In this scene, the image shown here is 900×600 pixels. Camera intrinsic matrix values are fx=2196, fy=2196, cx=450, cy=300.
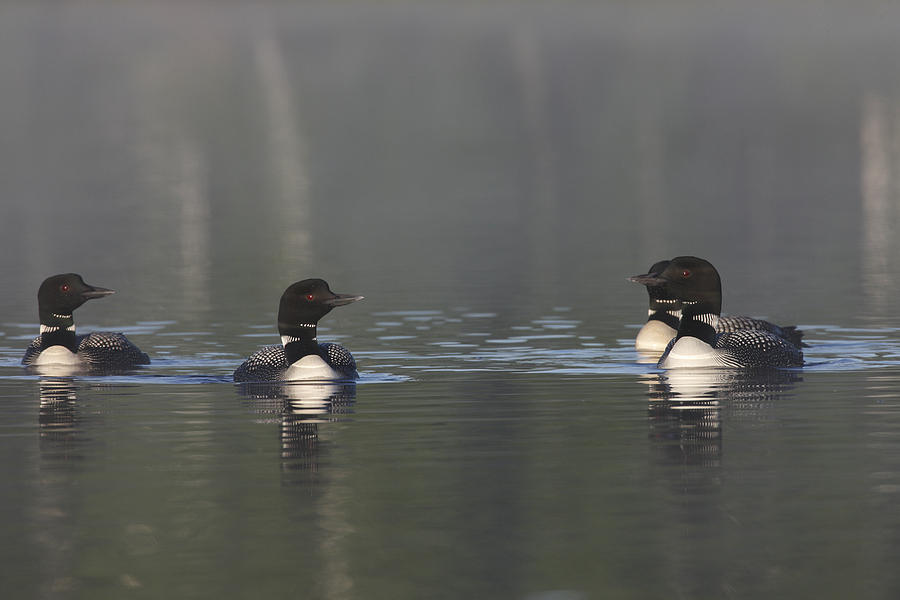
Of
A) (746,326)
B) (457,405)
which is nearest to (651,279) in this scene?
(746,326)

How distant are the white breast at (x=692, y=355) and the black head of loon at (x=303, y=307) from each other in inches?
135

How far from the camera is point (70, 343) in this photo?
24797mm

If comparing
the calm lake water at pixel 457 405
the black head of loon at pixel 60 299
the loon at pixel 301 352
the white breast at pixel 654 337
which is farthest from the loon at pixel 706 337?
the black head of loon at pixel 60 299

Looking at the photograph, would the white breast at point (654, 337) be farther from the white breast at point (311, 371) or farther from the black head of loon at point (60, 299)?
the black head of loon at point (60, 299)

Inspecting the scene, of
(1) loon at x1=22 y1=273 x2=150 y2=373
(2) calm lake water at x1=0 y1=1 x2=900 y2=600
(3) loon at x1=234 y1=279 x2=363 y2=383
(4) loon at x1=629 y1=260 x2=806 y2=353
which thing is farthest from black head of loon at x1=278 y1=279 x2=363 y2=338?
(4) loon at x1=629 y1=260 x2=806 y2=353

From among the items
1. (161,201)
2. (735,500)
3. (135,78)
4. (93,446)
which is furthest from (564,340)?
(135,78)

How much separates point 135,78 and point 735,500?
16010 centimetres

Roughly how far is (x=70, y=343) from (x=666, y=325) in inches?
273

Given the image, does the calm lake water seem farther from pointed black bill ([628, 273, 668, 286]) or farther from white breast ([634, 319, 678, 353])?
Result: pointed black bill ([628, 273, 668, 286])

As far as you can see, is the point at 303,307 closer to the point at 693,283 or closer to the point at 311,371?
the point at 311,371

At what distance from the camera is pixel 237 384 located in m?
22.8

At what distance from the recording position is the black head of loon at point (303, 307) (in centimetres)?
2269

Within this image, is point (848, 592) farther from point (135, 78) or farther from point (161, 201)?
point (135, 78)

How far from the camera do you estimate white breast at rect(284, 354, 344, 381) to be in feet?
73.9
